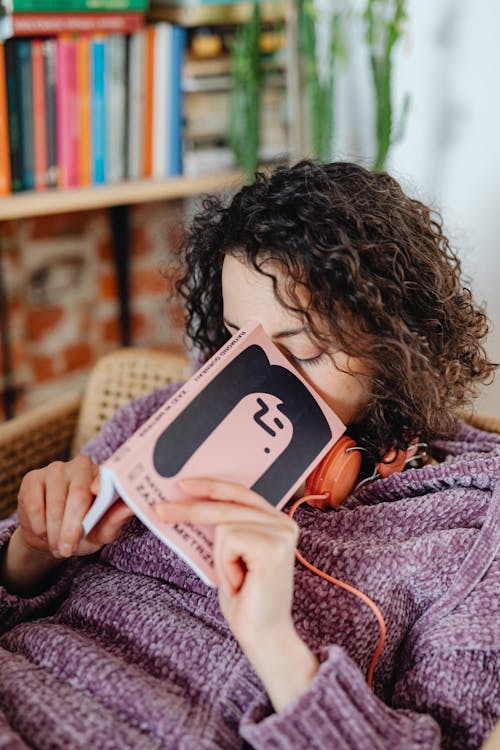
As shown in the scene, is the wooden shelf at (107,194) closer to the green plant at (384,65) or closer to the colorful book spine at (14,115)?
the colorful book spine at (14,115)

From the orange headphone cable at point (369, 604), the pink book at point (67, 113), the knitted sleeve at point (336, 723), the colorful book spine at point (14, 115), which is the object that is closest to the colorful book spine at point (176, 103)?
the pink book at point (67, 113)

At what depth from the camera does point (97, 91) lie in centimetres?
161

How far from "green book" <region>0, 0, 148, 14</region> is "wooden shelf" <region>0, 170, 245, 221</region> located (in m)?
0.34

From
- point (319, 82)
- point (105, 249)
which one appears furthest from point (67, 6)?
point (105, 249)

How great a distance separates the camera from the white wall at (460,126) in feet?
4.87

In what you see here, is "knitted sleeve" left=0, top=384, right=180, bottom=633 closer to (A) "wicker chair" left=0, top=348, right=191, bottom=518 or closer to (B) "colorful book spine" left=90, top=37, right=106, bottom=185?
(A) "wicker chair" left=0, top=348, right=191, bottom=518

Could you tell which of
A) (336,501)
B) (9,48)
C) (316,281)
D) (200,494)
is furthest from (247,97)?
(200,494)

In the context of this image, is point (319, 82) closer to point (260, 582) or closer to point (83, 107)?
point (83, 107)

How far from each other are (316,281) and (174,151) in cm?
96

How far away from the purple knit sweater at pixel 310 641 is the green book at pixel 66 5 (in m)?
0.97

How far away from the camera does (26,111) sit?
5.02 feet

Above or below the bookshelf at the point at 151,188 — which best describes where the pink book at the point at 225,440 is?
below

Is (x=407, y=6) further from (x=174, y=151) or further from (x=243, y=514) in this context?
(x=243, y=514)

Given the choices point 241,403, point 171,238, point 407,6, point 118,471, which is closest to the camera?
point 118,471
